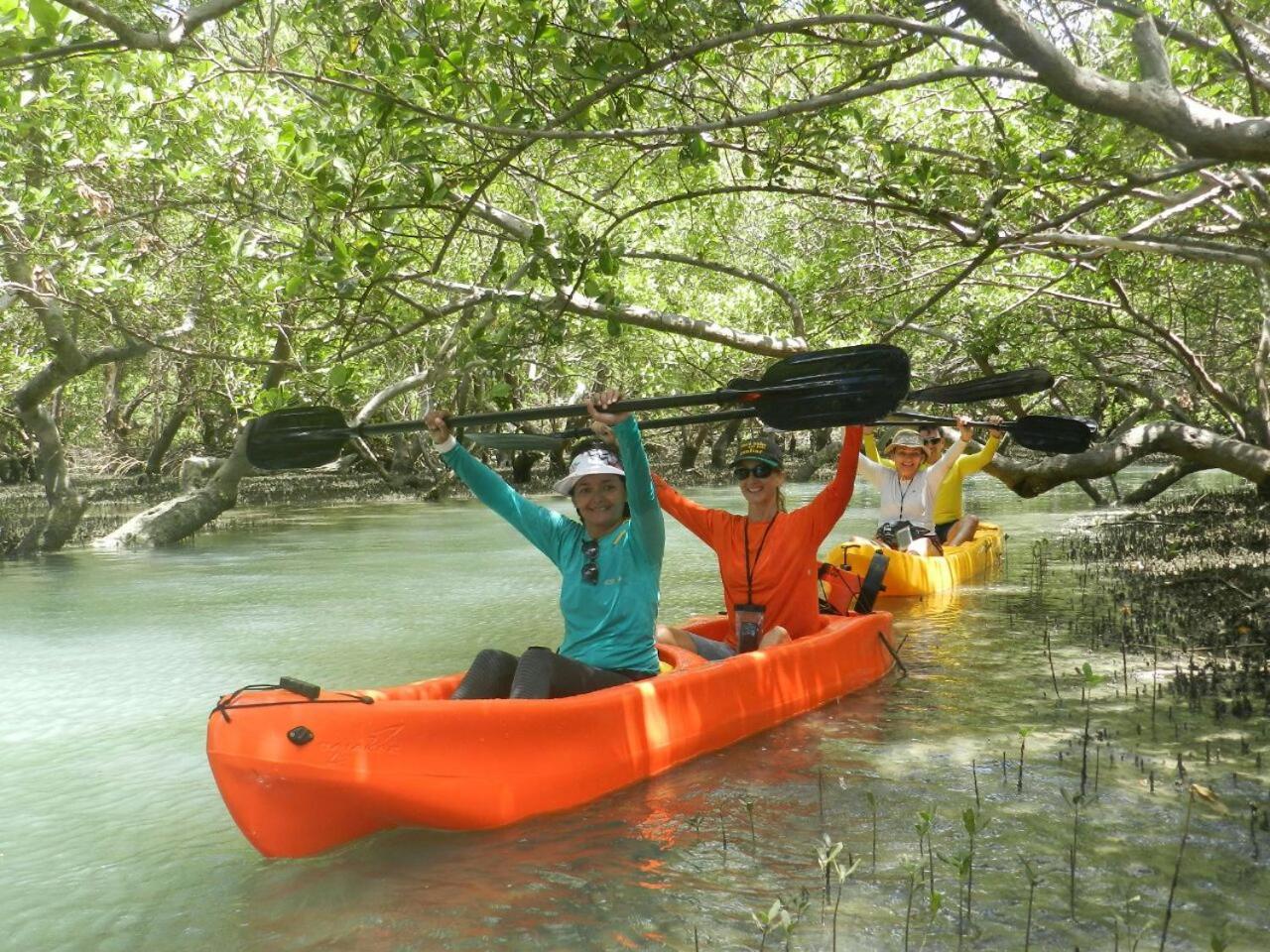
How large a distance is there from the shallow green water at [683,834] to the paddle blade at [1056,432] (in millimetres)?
1239

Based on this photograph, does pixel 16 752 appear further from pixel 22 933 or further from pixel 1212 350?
pixel 1212 350

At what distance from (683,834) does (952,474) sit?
7.06m

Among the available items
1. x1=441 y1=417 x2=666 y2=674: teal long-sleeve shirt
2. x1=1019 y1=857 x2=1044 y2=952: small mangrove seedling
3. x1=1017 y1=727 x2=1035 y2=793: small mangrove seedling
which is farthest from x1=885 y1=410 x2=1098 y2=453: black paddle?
x1=1019 y1=857 x2=1044 y2=952: small mangrove seedling

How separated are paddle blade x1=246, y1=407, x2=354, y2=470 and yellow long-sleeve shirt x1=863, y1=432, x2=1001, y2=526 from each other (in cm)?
557

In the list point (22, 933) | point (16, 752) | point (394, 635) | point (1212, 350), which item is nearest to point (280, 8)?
point (394, 635)

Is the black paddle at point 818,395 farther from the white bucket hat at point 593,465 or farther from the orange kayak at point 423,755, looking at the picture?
the orange kayak at point 423,755

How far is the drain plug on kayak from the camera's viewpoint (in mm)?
3678

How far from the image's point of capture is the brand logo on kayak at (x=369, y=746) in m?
3.70

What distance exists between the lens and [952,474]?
10406 millimetres

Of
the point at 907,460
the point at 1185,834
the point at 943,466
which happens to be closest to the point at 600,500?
the point at 1185,834

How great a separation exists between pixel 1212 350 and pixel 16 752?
1213 cm

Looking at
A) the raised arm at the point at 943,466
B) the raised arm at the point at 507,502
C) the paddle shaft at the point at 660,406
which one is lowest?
the raised arm at the point at 507,502

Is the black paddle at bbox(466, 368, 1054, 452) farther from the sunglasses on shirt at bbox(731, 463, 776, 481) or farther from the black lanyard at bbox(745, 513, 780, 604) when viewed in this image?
the black lanyard at bbox(745, 513, 780, 604)

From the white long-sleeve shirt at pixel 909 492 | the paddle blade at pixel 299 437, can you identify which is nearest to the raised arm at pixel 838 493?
the paddle blade at pixel 299 437
